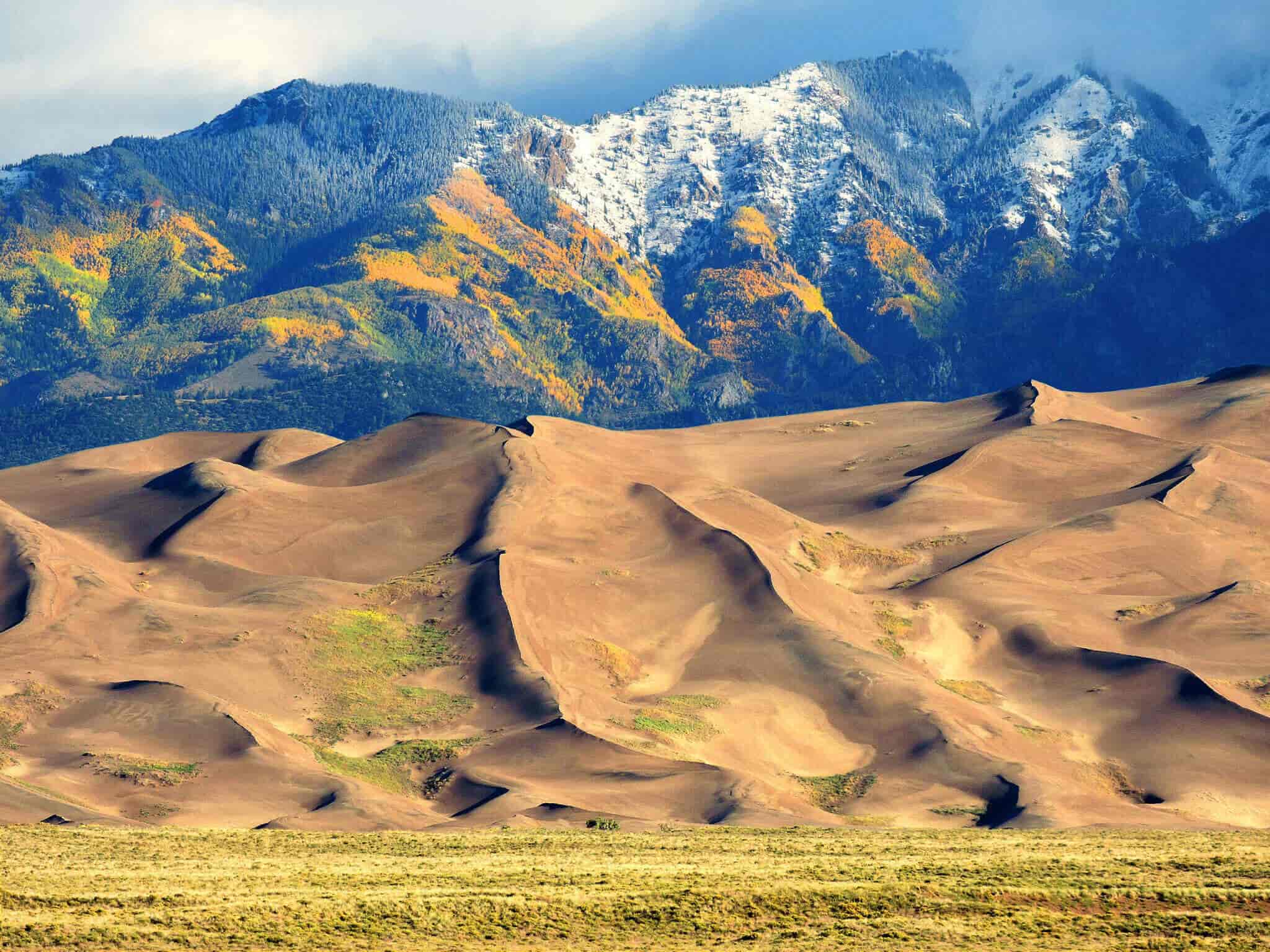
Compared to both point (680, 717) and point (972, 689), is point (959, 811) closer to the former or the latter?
point (680, 717)

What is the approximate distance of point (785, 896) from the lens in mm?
58250

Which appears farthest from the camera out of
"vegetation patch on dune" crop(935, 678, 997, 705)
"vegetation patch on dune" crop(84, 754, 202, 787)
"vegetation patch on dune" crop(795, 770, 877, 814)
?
"vegetation patch on dune" crop(935, 678, 997, 705)

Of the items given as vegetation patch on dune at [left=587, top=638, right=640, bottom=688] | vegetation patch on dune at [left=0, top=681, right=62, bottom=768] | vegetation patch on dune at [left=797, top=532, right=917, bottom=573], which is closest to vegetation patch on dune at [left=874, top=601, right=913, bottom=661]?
vegetation patch on dune at [left=797, top=532, right=917, bottom=573]

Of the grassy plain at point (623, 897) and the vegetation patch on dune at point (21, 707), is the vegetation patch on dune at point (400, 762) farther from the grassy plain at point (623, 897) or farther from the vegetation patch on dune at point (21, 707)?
the grassy plain at point (623, 897)

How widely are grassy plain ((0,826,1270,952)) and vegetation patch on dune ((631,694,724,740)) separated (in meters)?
35.9

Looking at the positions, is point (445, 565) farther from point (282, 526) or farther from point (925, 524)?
point (925, 524)

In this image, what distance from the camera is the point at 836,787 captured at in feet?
339

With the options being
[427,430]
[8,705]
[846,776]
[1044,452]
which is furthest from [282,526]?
[1044,452]

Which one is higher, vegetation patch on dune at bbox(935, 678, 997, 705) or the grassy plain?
the grassy plain

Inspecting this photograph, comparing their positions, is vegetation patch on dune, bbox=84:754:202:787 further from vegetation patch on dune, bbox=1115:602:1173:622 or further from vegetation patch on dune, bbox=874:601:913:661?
vegetation patch on dune, bbox=1115:602:1173:622

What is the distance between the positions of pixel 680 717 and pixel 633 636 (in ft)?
49.8

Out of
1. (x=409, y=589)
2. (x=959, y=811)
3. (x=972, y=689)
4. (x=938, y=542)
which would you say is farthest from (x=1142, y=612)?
(x=409, y=589)

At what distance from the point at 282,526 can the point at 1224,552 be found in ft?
231

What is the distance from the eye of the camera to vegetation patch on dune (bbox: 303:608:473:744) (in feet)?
365
